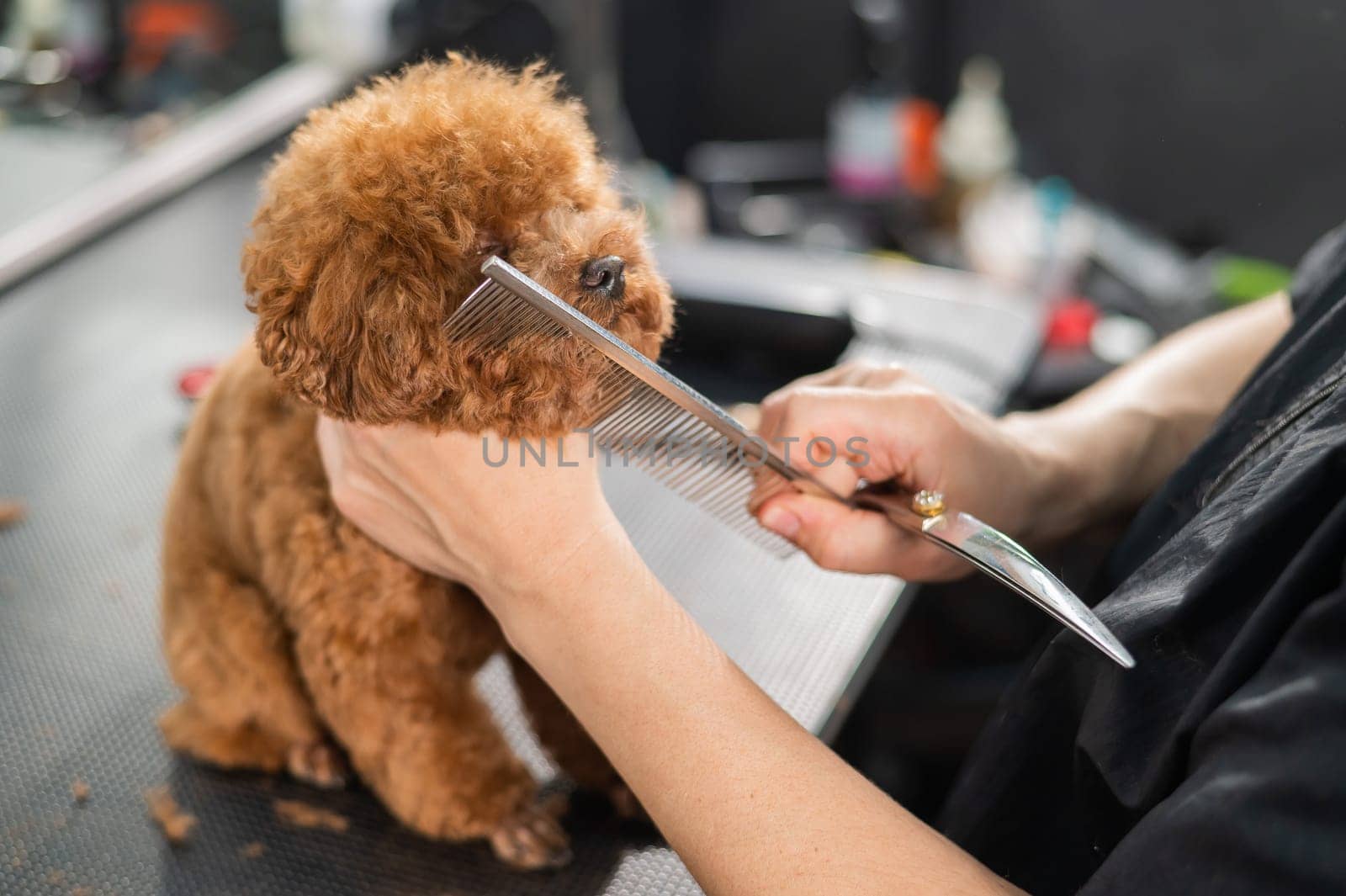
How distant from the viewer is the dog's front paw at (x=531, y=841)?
810mm

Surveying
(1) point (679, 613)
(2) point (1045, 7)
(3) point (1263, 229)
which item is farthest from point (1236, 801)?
(2) point (1045, 7)

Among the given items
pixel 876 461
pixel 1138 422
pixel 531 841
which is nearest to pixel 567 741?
pixel 531 841

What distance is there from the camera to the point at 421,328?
0.67 m

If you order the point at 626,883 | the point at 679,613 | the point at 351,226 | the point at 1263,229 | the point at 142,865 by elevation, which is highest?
the point at 1263,229

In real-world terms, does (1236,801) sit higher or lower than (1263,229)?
lower

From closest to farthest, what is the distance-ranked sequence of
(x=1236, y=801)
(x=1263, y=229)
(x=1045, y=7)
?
(x=1236, y=801) < (x=1263, y=229) < (x=1045, y=7)

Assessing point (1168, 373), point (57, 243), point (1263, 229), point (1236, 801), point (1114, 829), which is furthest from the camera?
point (1263, 229)

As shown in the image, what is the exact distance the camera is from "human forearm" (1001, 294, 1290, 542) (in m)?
0.90

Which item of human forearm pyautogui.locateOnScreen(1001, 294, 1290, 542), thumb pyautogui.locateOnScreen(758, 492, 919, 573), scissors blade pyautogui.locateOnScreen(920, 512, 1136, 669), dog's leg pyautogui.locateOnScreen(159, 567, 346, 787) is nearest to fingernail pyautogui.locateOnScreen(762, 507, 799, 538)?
thumb pyautogui.locateOnScreen(758, 492, 919, 573)

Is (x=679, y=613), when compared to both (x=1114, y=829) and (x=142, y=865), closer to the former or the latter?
(x=1114, y=829)

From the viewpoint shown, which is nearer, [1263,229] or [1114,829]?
[1114,829]

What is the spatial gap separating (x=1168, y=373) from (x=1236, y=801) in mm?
597

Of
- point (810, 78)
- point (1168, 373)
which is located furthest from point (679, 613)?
point (810, 78)

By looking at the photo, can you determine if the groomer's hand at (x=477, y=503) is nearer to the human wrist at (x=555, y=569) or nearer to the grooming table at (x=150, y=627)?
the human wrist at (x=555, y=569)
